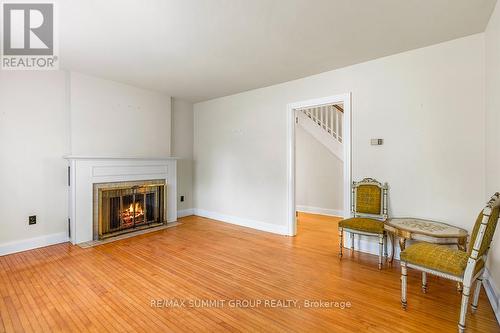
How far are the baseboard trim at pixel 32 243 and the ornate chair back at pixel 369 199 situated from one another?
14.3ft

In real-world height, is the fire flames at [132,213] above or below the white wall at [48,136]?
below

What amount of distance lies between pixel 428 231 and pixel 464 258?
562 mm

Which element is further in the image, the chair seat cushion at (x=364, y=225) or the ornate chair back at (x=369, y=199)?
the ornate chair back at (x=369, y=199)

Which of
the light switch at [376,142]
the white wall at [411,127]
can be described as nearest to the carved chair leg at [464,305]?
the white wall at [411,127]

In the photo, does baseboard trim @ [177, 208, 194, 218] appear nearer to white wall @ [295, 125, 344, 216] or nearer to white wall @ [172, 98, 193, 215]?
white wall @ [172, 98, 193, 215]

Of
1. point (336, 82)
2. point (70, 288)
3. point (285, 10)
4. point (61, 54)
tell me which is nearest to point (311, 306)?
point (70, 288)

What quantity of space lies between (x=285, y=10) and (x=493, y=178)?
7.82ft

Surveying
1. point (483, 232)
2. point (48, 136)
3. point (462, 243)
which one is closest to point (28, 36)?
point (48, 136)

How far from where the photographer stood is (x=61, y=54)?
3068 mm

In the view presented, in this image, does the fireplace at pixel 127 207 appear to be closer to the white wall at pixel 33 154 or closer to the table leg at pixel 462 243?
the white wall at pixel 33 154

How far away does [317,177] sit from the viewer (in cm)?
585

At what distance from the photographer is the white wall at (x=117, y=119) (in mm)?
3811

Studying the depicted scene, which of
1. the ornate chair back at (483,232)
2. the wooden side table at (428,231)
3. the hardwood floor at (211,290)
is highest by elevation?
the ornate chair back at (483,232)

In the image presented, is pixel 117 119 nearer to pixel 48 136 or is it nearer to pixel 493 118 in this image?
pixel 48 136
